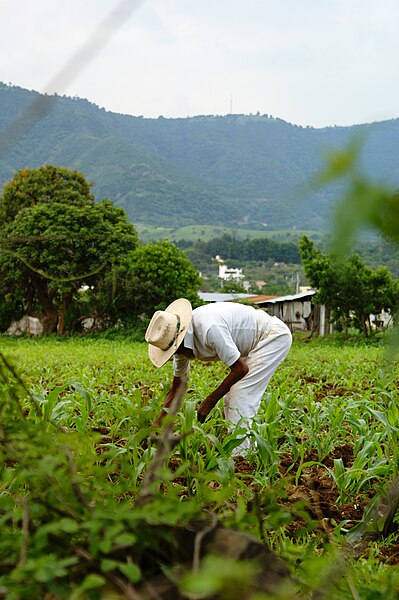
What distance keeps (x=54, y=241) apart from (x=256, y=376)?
680 inches

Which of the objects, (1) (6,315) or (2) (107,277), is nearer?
(2) (107,277)

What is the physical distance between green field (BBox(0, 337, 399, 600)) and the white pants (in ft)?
0.38

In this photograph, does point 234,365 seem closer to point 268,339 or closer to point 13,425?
point 268,339

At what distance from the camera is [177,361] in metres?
4.54

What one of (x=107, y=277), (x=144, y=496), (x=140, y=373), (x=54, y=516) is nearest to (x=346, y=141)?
(x=144, y=496)

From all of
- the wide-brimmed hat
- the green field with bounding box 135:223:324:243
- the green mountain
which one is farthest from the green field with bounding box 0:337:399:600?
the green field with bounding box 135:223:324:243

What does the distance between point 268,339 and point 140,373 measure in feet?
10.7

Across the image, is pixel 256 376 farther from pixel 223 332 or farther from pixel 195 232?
pixel 195 232

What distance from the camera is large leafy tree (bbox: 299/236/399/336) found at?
778 inches

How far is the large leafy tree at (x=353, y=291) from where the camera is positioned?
19750 mm

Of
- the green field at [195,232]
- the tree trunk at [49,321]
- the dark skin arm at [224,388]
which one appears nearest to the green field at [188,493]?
the dark skin arm at [224,388]

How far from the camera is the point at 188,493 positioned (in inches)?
127

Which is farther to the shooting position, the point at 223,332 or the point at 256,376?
the point at 256,376

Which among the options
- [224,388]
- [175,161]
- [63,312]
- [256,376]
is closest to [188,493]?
[224,388]
